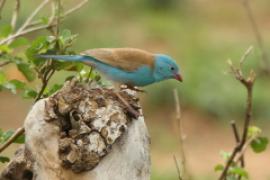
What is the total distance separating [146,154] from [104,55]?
69cm

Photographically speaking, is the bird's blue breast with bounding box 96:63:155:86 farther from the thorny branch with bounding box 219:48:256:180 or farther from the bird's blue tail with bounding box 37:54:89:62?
the thorny branch with bounding box 219:48:256:180

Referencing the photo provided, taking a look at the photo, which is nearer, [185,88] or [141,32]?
[185,88]

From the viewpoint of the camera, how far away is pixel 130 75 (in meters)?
3.93

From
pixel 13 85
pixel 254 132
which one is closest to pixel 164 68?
pixel 254 132

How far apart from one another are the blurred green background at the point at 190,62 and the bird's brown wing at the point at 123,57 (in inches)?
190

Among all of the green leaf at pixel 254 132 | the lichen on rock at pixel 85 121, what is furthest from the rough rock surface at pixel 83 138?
the green leaf at pixel 254 132

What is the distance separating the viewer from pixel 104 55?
381 centimetres

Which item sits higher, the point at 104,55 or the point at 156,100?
the point at 104,55

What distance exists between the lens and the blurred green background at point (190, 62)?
9.92 meters

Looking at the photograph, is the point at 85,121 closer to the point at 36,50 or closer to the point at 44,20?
the point at 36,50

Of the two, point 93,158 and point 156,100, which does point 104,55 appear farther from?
point 156,100

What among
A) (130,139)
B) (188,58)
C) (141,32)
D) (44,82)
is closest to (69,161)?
(130,139)

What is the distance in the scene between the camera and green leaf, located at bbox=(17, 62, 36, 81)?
139 inches

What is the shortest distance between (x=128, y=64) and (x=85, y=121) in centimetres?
91
